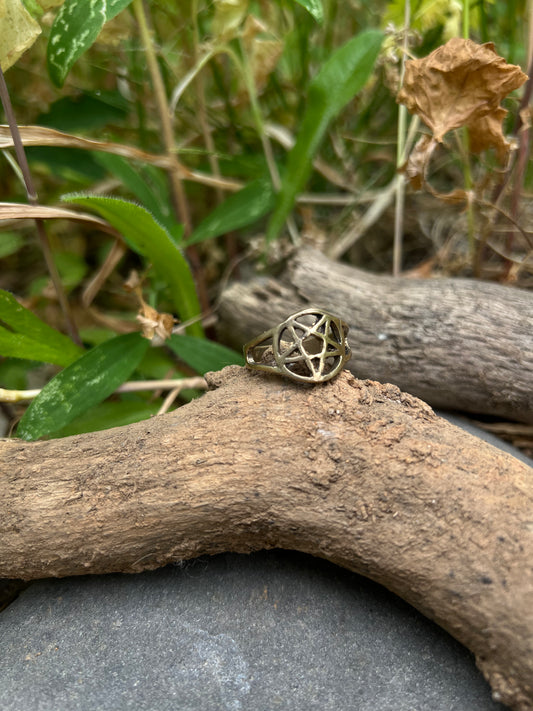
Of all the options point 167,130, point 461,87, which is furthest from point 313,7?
point 167,130

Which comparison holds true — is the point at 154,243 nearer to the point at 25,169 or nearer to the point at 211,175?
the point at 25,169

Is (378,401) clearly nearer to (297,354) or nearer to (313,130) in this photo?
(297,354)

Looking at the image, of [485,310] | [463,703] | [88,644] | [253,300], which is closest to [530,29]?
[485,310]

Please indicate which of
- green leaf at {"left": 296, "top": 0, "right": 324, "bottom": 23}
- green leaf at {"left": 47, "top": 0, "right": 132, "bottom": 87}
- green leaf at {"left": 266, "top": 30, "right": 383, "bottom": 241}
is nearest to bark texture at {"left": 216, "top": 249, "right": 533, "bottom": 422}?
green leaf at {"left": 266, "top": 30, "right": 383, "bottom": 241}

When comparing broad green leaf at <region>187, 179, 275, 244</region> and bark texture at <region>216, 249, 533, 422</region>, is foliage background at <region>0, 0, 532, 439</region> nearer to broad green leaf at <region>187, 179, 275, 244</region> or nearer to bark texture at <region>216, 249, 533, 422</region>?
broad green leaf at <region>187, 179, 275, 244</region>

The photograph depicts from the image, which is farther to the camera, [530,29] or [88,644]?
[530,29]

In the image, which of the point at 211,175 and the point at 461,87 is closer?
the point at 461,87
